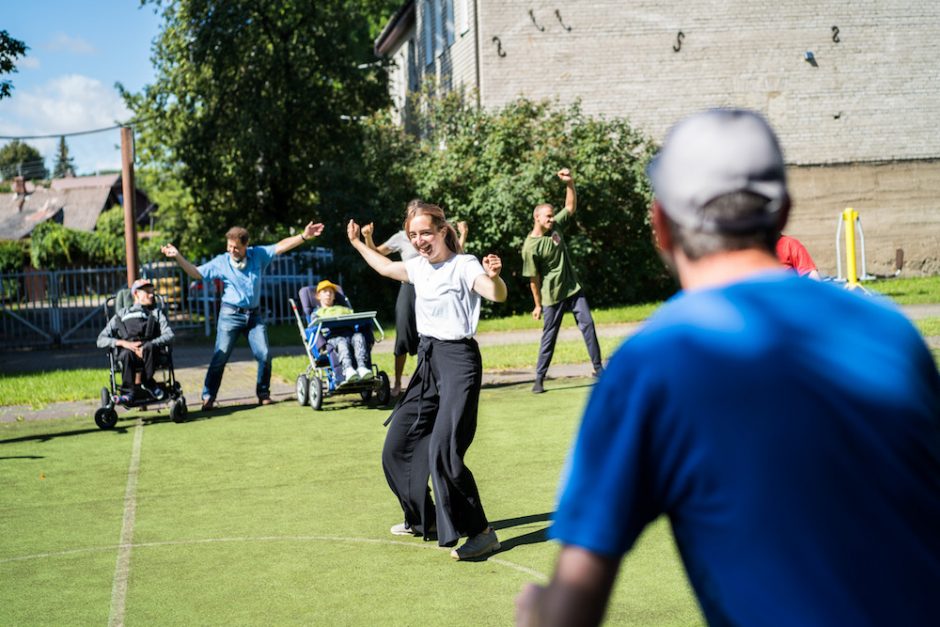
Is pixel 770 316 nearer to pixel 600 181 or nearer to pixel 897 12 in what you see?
pixel 600 181

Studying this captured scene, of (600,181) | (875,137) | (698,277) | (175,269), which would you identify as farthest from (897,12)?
(698,277)

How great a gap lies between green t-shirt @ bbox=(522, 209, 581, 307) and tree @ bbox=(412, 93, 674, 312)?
34.5 ft

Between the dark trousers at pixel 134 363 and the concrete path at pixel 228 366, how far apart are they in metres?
1.38

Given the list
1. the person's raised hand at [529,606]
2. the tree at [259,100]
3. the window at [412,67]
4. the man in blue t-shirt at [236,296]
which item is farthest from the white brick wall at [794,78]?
the person's raised hand at [529,606]

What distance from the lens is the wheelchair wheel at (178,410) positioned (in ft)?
40.9

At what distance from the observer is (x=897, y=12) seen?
98.9 feet

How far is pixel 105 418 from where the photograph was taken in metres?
12.3

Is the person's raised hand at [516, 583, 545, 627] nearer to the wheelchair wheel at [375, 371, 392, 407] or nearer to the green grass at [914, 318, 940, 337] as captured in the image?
the wheelchair wheel at [375, 371, 392, 407]

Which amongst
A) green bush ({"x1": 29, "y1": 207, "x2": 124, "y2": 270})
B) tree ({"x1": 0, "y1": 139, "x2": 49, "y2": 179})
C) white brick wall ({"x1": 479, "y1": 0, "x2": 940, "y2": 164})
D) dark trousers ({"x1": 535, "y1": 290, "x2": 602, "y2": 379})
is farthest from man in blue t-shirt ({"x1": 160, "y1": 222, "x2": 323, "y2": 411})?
tree ({"x1": 0, "y1": 139, "x2": 49, "y2": 179})

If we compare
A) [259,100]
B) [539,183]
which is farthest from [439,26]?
[539,183]

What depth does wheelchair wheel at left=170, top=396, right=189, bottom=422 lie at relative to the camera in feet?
40.9

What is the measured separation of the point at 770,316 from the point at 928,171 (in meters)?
30.8

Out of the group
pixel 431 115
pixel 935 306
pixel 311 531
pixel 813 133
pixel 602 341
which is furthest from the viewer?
pixel 813 133

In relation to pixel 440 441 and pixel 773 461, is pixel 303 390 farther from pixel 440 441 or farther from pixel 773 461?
pixel 773 461
